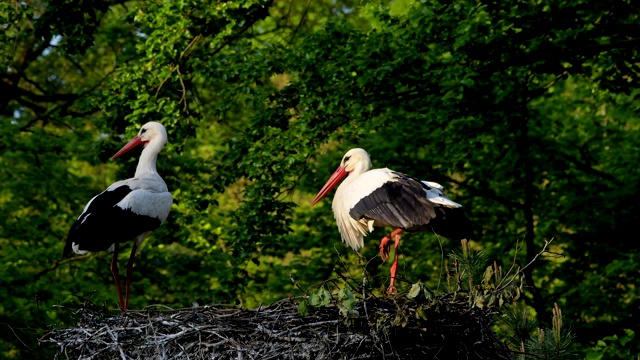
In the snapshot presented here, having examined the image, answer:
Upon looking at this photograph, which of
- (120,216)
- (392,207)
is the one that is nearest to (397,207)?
(392,207)

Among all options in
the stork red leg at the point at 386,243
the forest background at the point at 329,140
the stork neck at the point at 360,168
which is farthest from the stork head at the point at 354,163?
the forest background at the point at 329,140

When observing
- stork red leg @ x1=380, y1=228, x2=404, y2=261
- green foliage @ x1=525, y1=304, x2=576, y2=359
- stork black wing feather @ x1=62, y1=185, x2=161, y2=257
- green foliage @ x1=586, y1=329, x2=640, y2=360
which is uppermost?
stork black wing feather @ x1=62, y1=185, x2=161, y2=257

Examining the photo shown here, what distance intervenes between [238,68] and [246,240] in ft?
6.09

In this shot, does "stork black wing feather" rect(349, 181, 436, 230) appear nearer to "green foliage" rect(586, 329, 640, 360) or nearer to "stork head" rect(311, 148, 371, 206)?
"stork head" rect(311, 148, 371, 206)

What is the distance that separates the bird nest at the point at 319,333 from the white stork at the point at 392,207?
49.4 inches

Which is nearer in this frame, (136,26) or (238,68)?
(238,68)

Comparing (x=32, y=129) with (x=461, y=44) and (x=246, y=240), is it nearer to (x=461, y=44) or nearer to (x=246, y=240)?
(x=246, y=240)

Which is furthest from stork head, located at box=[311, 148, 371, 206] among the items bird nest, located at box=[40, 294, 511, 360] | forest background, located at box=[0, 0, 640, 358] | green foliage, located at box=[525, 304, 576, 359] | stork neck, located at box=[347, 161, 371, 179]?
green foliage, located at box=[525, 304, 576, 359]

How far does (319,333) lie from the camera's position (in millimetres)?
5164

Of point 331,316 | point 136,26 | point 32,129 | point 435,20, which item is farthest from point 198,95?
point 331,316

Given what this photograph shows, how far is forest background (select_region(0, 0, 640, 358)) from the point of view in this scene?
10766 millimetres

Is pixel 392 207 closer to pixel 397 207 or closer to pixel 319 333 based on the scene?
pixel 397 207

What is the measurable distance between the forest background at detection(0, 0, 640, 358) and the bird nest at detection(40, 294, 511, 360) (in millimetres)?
3548

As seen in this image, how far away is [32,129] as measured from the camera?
1497 centimetres
